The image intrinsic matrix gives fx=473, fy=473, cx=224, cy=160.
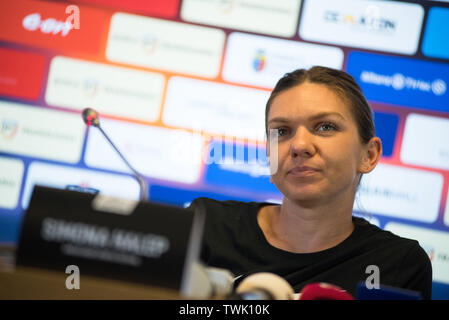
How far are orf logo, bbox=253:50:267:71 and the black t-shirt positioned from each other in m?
1.14

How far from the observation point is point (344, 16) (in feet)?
7.36

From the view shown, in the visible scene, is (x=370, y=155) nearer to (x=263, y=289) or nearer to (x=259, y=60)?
(x=263, y=289)

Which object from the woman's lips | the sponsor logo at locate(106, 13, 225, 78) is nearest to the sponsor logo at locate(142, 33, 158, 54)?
the sponsor logo at locate(106, 13, 225, 78)

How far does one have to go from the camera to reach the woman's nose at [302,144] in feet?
3.73

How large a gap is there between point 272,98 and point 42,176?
1.34 meters

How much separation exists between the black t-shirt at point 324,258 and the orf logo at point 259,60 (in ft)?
3.75

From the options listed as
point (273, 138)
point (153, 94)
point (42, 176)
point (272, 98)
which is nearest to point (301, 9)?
point (153, 94)

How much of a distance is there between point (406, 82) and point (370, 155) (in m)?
1.03

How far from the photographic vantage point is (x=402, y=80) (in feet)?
7.24

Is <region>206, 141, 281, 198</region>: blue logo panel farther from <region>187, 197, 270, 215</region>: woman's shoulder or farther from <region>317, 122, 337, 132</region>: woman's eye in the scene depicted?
<region>317, 122, 337, 132</region>: woman's eye

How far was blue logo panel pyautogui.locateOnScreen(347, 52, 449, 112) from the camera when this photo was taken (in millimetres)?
2203

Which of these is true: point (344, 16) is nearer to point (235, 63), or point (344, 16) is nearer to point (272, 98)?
point (235, 63)

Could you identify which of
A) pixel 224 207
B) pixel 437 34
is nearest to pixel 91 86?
pixel 224 207

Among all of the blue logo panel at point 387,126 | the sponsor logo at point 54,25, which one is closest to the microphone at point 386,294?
the blue logo panel at point 387,126
